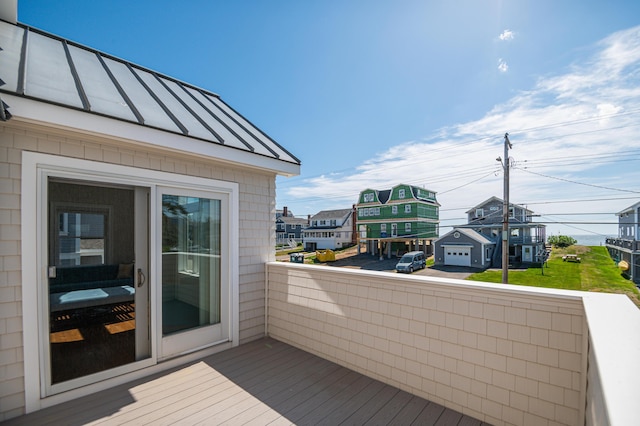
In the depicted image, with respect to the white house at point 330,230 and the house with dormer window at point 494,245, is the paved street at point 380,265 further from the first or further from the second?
the white house at point 330,230

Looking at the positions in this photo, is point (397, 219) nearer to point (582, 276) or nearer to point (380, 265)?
point (380, 265)

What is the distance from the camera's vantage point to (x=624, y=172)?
1533 cm

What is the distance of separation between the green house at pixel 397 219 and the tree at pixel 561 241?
11.8 m

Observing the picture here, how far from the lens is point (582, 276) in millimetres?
16312

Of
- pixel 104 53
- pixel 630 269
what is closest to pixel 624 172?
pixel 630 269

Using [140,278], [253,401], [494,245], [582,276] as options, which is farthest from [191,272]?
[494,245]

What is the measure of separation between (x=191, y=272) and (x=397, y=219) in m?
25.8

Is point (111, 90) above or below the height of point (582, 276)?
above

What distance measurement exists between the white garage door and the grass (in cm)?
354

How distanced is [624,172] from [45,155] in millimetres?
23033

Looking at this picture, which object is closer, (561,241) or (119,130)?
(119,130)

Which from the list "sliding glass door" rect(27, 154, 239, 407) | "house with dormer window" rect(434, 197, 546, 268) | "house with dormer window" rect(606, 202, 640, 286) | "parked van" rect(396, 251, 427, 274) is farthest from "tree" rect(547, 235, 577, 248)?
"sliding glass door" rect(27, 154, 239, 407)

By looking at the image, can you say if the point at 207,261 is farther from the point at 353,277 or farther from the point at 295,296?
the point at 353,277

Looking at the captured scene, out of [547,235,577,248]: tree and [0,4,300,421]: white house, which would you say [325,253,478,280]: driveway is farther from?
[547,235,577,248]: tree
